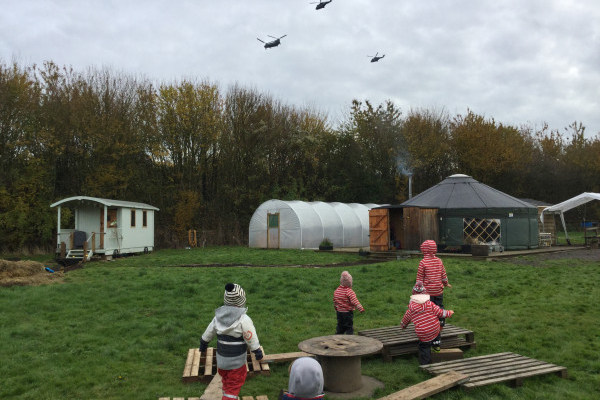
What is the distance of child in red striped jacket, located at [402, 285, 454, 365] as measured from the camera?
19.8ft

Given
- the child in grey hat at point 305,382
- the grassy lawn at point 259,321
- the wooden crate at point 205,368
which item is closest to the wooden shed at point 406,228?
the grassy lawn at point 259,321

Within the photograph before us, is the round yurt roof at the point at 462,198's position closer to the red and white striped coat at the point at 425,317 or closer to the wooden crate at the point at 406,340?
the wooden crate at the point at 406,340

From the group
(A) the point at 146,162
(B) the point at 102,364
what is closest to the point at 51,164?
(A) the point at 146,162

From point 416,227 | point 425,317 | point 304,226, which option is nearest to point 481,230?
point 416,227

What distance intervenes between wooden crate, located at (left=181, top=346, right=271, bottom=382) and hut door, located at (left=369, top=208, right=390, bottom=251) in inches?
595

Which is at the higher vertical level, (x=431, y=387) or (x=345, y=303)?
(x=345, y=303)

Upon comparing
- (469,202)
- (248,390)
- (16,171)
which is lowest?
(248,390)

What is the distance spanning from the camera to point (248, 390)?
5520 millimetres

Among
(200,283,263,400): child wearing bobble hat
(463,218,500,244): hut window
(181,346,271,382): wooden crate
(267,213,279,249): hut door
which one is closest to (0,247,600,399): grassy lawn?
(181,346,271,382): wooden crate

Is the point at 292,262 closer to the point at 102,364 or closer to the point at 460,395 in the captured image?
the point at 102,364

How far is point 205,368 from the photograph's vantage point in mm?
6035

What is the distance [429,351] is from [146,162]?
989 inches

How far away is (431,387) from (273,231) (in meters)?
20.4

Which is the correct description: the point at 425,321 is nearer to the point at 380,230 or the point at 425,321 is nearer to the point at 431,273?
the point at 431,273
